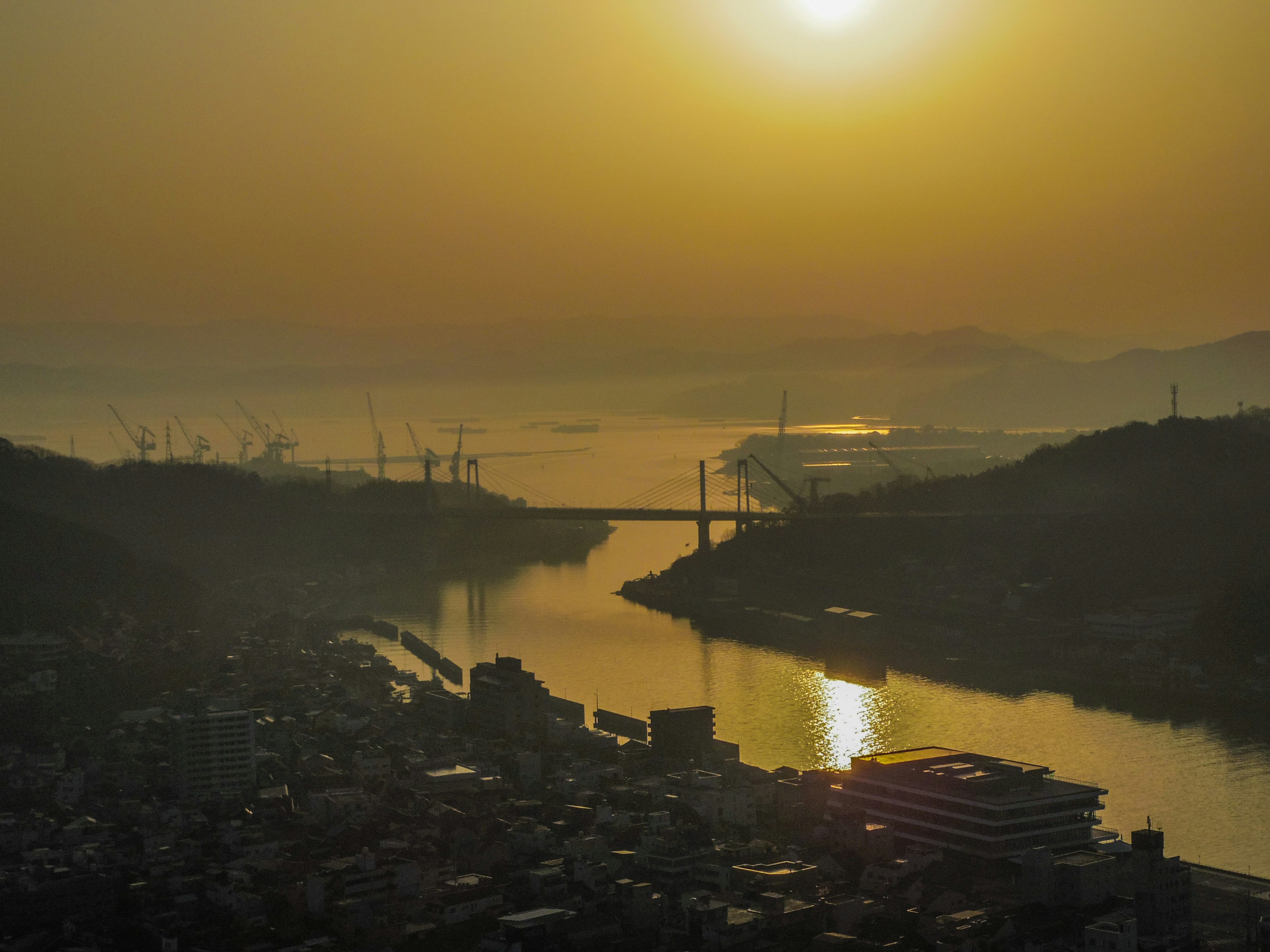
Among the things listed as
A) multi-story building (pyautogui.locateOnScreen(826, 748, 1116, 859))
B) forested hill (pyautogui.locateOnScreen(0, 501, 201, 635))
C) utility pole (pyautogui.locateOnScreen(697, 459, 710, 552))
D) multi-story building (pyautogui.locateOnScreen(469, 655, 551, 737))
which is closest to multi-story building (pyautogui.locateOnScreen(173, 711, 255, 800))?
multi-story building (pyautogui.locateOnScreen(469, 655, 551, 737))

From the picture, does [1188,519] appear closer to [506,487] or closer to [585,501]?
[585,501]

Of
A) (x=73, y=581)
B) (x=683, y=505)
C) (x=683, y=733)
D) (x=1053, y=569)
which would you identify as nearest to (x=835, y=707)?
(x=683, y=733)

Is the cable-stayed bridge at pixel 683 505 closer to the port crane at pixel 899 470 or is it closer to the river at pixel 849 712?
the port crane at pixel 899 470

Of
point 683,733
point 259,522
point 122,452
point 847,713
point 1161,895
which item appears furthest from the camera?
point 122,452

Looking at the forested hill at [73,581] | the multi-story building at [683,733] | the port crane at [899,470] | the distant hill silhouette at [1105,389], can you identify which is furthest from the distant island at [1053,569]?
the distant hill silhouette at [1105,389]

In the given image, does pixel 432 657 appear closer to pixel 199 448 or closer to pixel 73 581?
pixel 73 581

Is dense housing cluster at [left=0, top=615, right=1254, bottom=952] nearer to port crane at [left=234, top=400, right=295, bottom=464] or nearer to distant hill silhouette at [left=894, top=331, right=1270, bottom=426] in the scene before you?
port crane at [left=234, top=400, right=295, bottom=464]

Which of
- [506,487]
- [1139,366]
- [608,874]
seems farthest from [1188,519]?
[1139,366]
